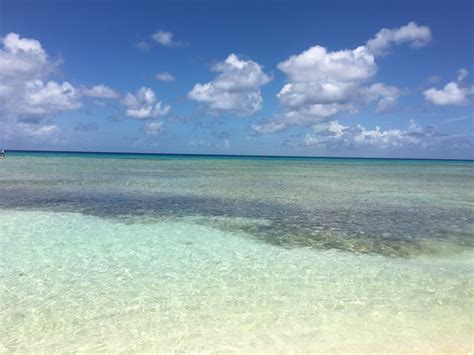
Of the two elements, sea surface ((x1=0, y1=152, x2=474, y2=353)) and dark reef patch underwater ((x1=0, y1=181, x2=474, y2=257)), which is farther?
dark reef patch underwater ((x1=0, y1=181, x2=474, y2=257))

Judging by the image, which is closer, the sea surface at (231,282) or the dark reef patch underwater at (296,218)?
the sea surface at (231,282)

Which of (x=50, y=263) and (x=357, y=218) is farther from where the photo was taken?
(x=357, y=218)

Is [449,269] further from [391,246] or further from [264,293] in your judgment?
[264,293]

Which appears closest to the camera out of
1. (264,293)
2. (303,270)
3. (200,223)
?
(264,293)

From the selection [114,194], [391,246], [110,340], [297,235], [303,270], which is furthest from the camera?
[114,194]

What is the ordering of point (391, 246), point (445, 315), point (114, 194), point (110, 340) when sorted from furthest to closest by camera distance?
1. point (114, 194)
2. point (391, 246)
3. point (445, 315)
4. point (110, 340)

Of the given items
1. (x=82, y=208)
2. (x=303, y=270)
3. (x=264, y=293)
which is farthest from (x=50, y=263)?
(x=82, y=208)

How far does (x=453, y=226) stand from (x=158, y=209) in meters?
9.84

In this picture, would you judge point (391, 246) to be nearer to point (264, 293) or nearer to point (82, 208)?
point (264, 293)

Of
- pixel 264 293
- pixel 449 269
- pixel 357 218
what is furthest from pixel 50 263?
pixel 357 218

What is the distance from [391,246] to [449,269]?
1879mm

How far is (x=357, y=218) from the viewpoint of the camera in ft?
44.8

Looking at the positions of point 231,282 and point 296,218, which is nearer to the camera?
point 231,282

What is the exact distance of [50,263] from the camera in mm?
7773
